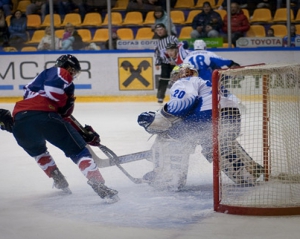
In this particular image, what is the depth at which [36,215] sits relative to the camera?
495 centimetres

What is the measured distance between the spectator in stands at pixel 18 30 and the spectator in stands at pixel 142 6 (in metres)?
1.63

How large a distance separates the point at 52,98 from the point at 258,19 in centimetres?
685

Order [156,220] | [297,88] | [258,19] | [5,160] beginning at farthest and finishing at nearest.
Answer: [258,19] < [5,160] < [297,88] < [156,220]

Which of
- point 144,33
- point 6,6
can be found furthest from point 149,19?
point 6,6

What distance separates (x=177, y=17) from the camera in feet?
38.6

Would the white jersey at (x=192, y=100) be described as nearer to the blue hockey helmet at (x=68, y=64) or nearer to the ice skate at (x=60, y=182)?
the blue hockey helmet at (x=68, y=64)

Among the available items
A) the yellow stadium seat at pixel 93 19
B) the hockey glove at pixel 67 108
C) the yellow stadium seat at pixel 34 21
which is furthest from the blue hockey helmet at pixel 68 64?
the yellow stadium seat at pixel 34 21

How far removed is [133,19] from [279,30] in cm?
220

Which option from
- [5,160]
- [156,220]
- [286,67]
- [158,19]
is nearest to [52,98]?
[156,220]

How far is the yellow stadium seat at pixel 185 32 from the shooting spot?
1179 centimetres

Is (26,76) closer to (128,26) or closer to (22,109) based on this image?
(128,26)

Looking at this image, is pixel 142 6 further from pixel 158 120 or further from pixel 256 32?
pixel 158 120

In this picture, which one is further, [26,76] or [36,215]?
[26,76]

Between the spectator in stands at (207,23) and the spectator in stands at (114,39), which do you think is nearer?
the spectator in stands at (207,23)
